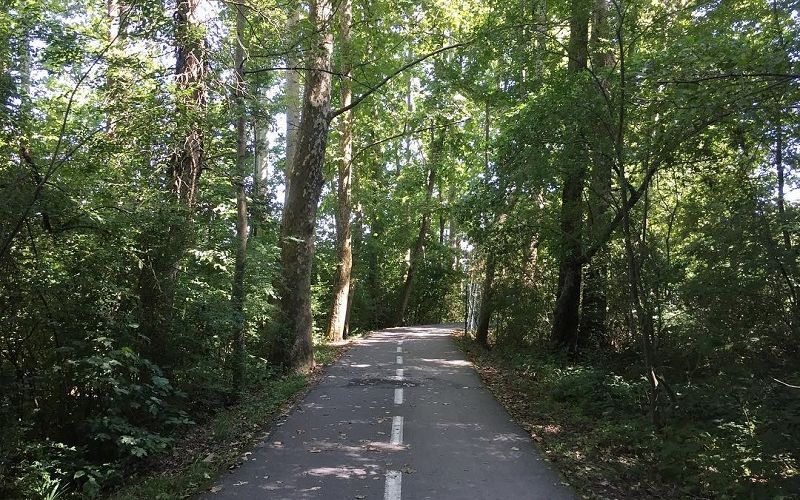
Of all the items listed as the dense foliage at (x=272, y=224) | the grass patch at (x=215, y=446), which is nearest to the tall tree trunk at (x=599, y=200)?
the dense foliage at (x=272, y=224)

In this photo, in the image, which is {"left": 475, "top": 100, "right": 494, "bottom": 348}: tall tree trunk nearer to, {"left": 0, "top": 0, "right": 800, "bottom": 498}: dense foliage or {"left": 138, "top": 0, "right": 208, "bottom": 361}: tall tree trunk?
{"left": 0, "top": 0, "right": 800, "bottom": 498}: dense foliage

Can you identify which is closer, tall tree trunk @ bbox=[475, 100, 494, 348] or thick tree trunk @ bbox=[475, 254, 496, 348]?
tall tree trunk @ bbox=[475, 100, 494, 348]

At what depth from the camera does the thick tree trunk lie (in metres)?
15.8

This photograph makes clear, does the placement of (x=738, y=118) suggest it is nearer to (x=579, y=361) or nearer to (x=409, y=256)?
(x=579, y=361)

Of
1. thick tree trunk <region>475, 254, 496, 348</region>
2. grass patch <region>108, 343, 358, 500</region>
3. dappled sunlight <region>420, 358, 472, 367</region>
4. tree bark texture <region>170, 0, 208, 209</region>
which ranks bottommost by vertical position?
grass patch <region>108, 343, 358, 500</region>

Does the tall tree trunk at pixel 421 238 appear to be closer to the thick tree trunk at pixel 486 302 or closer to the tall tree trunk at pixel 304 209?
the thick tree trunk at pixel 486 302

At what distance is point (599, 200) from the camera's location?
32.1ft

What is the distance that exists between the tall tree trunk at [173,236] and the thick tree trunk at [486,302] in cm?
924

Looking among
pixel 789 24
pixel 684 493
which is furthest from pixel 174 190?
pixel 789 24

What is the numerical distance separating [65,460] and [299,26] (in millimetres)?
7660

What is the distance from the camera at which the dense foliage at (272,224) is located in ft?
19.6

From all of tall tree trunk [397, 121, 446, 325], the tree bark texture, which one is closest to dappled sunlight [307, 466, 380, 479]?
the tree bark texture

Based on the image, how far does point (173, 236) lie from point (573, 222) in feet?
27.1

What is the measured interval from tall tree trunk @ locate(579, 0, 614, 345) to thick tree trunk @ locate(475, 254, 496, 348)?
288 centimetres
